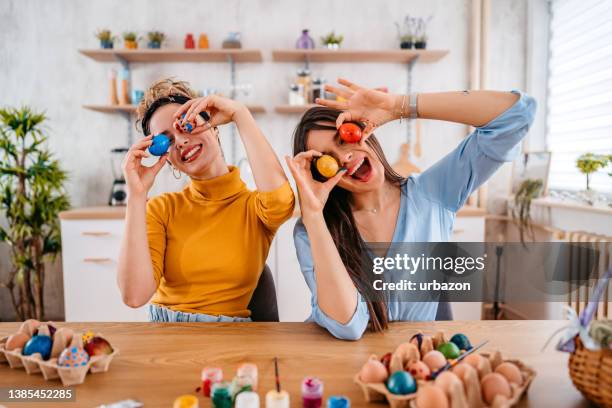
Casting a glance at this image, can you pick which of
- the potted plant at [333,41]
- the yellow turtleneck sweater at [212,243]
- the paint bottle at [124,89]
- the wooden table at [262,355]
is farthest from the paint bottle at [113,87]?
the wooden table at [262,355]

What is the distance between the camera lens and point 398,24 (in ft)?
11.5

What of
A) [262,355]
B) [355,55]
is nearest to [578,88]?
[355,55]

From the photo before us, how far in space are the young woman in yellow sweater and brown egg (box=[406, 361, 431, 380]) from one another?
25.0 inches

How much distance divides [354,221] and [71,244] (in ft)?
7.97

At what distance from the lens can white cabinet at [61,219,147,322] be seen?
3.06 metres

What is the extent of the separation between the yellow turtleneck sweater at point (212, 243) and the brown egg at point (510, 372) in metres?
0.72

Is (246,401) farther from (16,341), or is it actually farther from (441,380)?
(16,341)

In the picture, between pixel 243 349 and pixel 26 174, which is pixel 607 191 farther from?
pixel 26 174

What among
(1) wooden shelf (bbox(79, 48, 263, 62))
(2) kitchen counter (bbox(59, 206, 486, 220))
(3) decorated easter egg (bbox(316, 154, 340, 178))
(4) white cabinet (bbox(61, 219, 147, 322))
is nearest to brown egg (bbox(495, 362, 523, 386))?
(3) decorated easter egg (bbox(316, 154, 340, 178))

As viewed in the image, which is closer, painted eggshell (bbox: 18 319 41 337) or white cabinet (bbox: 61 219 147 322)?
painted eggshell (bbox: 18 319 41 337)

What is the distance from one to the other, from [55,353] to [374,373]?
0.66 metres

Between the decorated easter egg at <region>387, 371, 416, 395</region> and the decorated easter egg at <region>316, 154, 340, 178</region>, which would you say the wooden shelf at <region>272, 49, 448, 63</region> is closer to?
the decorated easter egg at <region>316, 154, 340, 178</region>

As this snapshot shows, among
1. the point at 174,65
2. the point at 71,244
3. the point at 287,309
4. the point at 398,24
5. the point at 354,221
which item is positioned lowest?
the point at 287,309

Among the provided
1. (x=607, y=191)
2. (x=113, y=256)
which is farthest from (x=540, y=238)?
(x=113, y=256)
